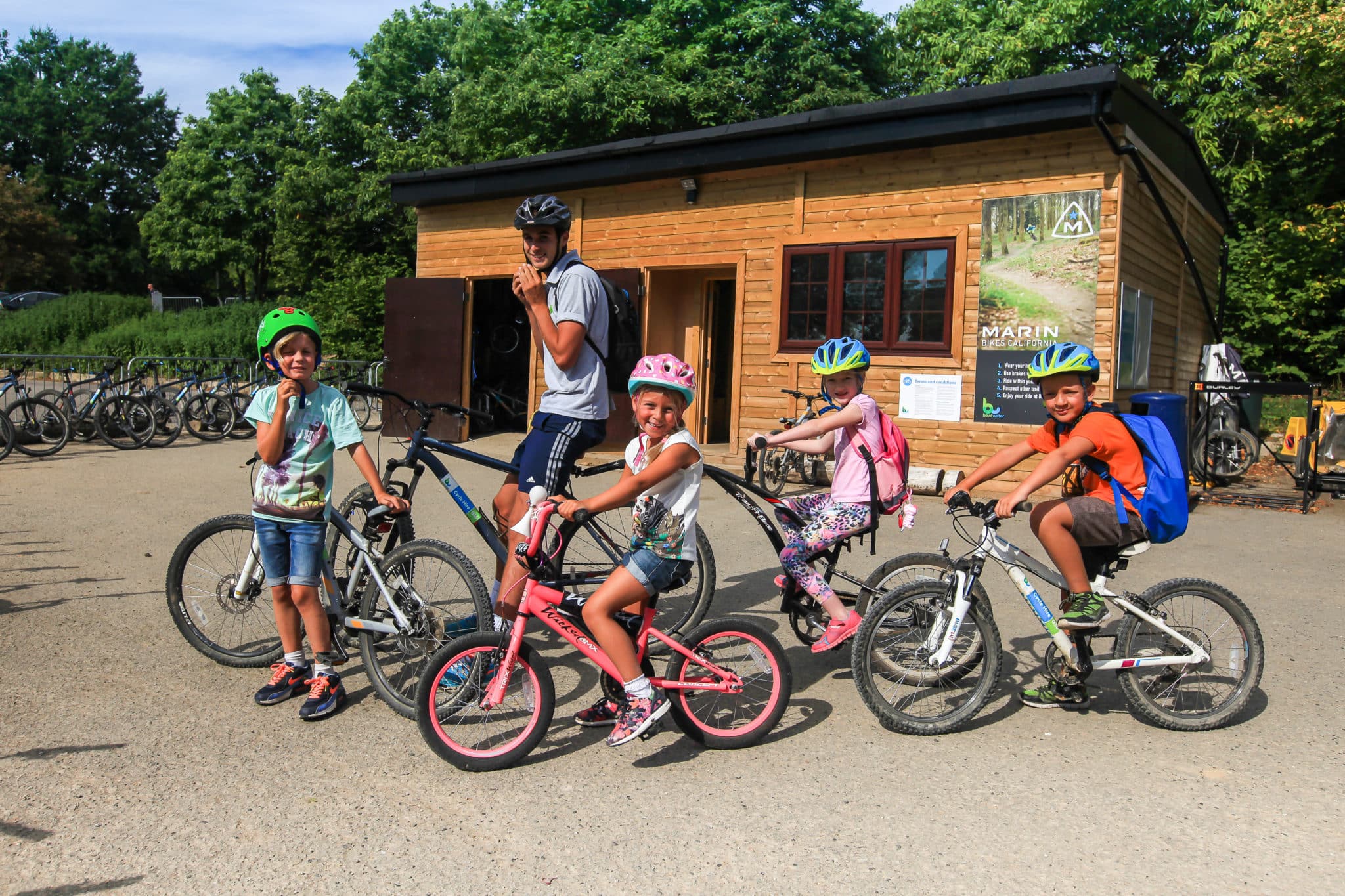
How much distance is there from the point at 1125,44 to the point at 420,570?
89.9 feet

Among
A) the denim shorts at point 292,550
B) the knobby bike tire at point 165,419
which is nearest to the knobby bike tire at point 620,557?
the denim shorts at point 292,550

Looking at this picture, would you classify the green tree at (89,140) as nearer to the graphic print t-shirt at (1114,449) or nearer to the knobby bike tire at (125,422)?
the knobby bike tire at (125,422)

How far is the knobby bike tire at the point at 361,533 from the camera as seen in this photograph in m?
4.53

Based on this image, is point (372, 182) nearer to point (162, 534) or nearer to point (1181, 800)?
point (162, 534)

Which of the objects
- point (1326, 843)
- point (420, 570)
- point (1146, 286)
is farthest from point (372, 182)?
point (1326, 843)

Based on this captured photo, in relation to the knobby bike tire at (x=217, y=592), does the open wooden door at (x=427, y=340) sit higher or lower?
higher

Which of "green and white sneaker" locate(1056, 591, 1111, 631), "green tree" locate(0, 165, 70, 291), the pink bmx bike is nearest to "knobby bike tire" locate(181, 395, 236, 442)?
the pink bmx bike

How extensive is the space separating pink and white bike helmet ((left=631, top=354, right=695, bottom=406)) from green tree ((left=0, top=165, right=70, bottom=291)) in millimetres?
48154

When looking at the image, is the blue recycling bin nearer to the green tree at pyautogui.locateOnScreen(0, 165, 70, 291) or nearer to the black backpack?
the black backpack

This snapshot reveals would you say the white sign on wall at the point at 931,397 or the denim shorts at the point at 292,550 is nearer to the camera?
the denim shorts at the point at 292,550

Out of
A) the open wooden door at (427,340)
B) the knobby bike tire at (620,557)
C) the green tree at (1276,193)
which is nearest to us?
the knobby bike tire at (620,557)

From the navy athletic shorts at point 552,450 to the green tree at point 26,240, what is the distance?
47.4 metres

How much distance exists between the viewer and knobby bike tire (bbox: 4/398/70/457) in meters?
12.6

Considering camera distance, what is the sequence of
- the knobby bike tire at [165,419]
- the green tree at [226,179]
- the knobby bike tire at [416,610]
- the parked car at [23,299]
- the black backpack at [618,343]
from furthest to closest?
the green tree at [226,179] < the parked car at [23,299] < the knobby bike tire at [165,419] < the black backpack at [618,343] < the knobby bike tire at [416,610]
